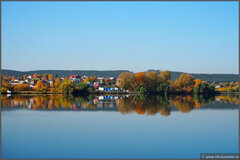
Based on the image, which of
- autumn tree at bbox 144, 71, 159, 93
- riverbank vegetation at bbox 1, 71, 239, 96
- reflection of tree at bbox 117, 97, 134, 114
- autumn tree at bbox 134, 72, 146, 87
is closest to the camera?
reflection of tree at bbox 117, 97, 134, 114

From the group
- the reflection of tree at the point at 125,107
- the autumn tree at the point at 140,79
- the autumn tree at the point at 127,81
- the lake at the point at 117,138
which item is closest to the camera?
the lake at the point at 117,138

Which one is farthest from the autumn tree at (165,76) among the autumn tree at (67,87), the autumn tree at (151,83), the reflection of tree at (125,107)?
the reflection of tree at (125,107)

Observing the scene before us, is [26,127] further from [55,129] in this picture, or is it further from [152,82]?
[152,82]

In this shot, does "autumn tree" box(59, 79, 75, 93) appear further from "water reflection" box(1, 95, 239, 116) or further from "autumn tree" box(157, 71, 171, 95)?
"water reflection" box(1, 95, 239, 116)

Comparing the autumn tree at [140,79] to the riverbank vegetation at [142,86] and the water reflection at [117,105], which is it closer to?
the riverbank vegetation at [142,86]

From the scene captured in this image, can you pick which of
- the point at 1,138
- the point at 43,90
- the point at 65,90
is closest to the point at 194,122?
the point at 1,138

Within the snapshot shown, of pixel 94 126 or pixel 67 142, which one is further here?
pixel 94 126

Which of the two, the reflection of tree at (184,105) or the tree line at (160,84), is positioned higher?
the tree line at (160,84)

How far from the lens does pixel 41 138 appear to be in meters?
10.6

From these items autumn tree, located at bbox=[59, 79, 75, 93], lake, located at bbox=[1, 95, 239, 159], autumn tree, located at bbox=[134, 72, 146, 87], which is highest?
autumn tree, located at bbox=[134, 72, 146, 87]

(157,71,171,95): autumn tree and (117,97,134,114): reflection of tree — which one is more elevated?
(157,71,171,95): autumn tree

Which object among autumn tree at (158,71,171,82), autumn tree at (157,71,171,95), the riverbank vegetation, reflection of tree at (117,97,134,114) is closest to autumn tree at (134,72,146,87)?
the riverbank vegetation

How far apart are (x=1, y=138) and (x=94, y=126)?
388cm

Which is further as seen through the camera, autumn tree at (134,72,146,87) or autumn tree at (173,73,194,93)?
autumn tree at (134,72,146,87)
